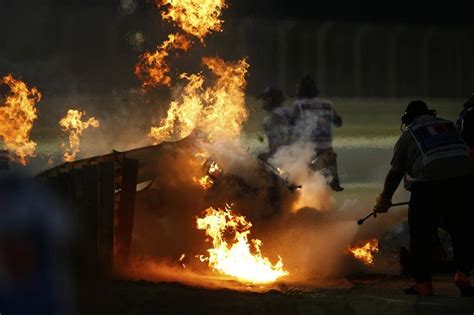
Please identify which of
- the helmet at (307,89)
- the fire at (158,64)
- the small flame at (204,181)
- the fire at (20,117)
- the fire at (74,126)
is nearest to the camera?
the small flame at (204,181)

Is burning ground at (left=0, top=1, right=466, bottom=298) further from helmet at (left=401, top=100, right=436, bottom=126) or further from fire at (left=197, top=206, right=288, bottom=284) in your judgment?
helmet at (left=401, top=100, right=436, bottom=126)

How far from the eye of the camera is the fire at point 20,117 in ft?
34.9

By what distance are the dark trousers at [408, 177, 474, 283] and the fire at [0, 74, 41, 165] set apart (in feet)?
24.6

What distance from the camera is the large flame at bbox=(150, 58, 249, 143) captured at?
8703 mm

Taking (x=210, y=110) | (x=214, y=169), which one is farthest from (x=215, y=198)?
(x=210, y=110)

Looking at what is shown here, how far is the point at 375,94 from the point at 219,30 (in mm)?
3302

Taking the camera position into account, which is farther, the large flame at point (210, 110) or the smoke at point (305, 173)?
the smoke at point (305, 173)

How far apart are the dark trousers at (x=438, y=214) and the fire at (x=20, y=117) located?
24.6 ft

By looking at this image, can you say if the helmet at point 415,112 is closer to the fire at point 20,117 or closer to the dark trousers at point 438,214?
the dark trousers at point 438,214

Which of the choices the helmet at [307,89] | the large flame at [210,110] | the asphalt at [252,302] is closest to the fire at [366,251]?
the large flame at [210,110]

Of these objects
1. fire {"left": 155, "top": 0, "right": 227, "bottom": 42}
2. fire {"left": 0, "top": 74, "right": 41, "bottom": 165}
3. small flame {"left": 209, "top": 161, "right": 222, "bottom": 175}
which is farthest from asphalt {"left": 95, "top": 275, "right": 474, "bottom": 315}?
fire {"left": 0, "top": 74, "right": 41, "bottom": 165}

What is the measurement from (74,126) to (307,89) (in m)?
4.16

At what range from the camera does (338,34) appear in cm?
1218

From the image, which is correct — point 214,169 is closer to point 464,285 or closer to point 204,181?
point 204,181
